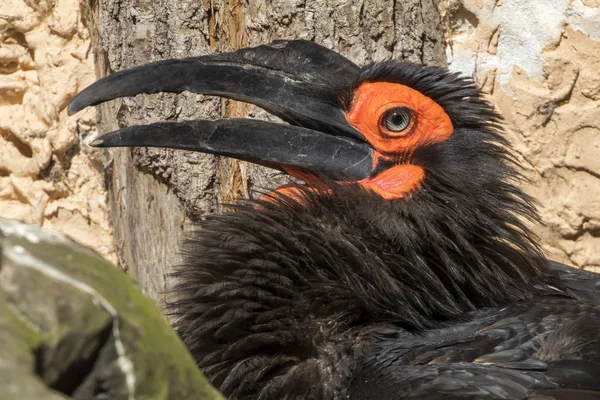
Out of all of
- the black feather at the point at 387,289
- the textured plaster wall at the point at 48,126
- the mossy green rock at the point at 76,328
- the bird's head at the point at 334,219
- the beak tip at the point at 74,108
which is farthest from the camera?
the textured plaster wall at the point at 48,126

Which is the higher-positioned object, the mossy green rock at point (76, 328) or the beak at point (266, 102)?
the beak at point (266, 102)

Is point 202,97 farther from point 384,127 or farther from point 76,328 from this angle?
point 76,328

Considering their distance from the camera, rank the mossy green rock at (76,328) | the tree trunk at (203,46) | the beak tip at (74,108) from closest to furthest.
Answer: the mossy green rock at (76,328) → the beak tip at (74,108) → the tree trunk at (203,46)

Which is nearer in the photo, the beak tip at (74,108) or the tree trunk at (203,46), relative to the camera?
the beak tip at (74,108)

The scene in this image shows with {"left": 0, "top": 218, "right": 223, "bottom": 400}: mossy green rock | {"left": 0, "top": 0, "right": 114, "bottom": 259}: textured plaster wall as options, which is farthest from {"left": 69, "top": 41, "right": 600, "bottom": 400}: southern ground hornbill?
{"left": 0, "top": 0, "right": 114, "bottom": 259}: textured plaster wall

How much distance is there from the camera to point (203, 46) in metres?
3.65

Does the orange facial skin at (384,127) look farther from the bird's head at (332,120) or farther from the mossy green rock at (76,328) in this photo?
the mossy green rock at (76,328)

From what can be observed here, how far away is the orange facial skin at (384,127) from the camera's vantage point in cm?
305

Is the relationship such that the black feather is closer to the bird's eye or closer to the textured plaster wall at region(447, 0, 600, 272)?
the bird's eye

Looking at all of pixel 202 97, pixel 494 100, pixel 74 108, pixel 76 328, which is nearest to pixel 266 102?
pixel 74 108

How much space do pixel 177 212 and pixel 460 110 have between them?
1219 mm

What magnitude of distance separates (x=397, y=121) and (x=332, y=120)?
0.21m

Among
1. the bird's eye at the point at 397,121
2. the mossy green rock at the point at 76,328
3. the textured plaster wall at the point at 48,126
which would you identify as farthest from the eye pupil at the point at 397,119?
the textured plaster wall at the point at 48,126

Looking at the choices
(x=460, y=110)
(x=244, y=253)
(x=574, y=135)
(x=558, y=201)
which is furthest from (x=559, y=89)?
(x=244, y=253)
